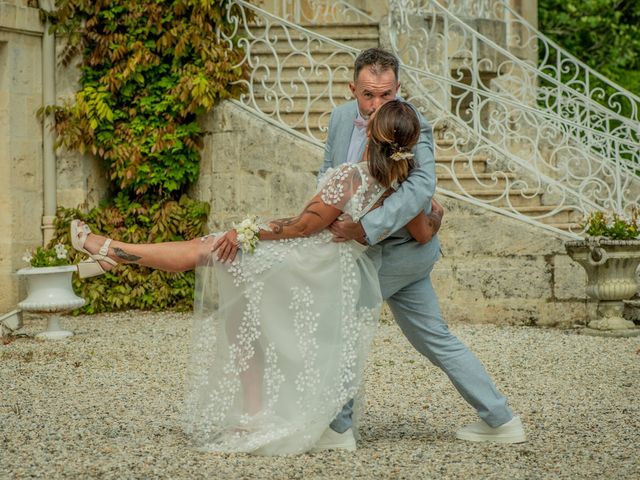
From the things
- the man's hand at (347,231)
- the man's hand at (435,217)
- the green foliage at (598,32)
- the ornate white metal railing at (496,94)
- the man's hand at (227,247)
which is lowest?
the man's hand at (227,247)

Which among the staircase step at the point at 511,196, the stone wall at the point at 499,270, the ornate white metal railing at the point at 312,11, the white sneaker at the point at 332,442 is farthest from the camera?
the ornate white metal railing at the point at 312,11

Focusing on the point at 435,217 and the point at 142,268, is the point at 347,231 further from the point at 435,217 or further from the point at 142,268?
the point at 142,268

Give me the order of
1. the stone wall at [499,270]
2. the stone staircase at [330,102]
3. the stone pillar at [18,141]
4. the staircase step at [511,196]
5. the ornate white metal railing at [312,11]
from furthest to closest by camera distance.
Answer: the ornate white metal railing at [312,11] → the stone pillar at [18,141] → the stone staircase at [330,102] → the staircase step at [511,196] → the stone wall at [499,270]

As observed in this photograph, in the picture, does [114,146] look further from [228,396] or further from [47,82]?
[228,396]

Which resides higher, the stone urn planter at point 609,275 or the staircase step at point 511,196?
the staircase step at point 511,196

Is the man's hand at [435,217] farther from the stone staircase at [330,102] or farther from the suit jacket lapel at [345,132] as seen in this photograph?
the stone staircase at [330,102]

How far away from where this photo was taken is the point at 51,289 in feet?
25.2

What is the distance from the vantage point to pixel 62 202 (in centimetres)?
920

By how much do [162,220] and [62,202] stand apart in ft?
3.02

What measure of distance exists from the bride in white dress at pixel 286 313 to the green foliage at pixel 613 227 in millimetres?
3980

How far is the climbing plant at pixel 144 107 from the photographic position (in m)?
8.99

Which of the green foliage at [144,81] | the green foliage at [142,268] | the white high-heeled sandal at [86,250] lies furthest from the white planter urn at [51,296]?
the white high-heeled sandal at [86,250]

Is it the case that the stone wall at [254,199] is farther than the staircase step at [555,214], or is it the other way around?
the staircase step at [555,214]

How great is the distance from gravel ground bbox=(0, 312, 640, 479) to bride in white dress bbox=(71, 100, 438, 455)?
0.47 feet
